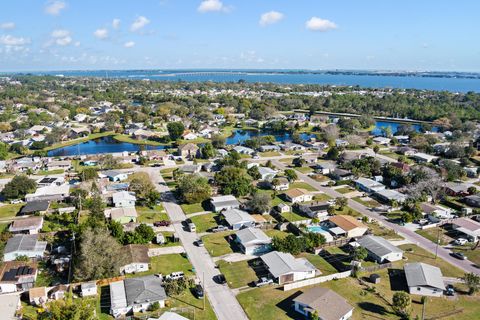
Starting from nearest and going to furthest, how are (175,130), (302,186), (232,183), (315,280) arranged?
Answer: (315,280) < (232,183) < (302,186) < (175,130)

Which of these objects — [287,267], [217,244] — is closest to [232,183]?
[217,244]

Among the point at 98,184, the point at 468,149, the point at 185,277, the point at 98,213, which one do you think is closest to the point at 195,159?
the point at 98,184

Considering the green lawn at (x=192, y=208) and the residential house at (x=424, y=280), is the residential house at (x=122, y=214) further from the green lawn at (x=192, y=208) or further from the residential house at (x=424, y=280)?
the residential house at (x=424, y=280)

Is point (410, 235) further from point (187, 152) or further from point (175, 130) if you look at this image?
point (175, 130)

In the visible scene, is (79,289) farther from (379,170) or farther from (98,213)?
(379,170)

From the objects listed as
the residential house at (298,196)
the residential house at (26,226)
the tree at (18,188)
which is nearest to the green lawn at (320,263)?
the residential house at (298,196)

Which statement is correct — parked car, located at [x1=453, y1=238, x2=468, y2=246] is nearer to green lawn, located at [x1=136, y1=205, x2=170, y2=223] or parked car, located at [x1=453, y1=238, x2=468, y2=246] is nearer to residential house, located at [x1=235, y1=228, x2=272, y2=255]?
residential house, located at [x1=235, y1=228, x2=272, y2=255]
